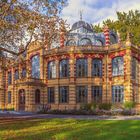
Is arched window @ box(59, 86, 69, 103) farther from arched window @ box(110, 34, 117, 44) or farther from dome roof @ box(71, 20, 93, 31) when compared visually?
dome roof @ box(71, 20, 93, 31)

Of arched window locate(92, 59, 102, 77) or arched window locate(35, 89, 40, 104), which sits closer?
arched window locate(92, 59, 102, 77)

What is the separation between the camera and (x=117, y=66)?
47.9 metres

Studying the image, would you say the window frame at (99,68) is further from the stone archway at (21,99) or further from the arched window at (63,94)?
the stone archway at (21,99)

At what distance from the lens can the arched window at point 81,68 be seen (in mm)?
49000

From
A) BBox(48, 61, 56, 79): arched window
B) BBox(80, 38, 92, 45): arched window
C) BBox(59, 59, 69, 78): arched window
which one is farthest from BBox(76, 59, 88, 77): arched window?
BBox(80, 38, 92, 45): arched window

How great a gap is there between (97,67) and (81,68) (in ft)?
7.86

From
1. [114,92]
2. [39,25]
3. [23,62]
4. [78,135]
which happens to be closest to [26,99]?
[114,92]

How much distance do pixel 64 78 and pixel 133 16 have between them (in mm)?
24363

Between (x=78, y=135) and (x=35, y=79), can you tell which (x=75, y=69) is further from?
(x=78, y=135)

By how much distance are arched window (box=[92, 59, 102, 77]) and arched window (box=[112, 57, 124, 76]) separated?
6.59 feet

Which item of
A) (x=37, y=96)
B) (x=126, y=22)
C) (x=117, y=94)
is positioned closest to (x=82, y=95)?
(x=117, y=94)

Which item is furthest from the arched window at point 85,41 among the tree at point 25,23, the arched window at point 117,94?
the tree at point 25,23

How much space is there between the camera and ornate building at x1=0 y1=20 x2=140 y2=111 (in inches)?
1853

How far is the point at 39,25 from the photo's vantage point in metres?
23.4
